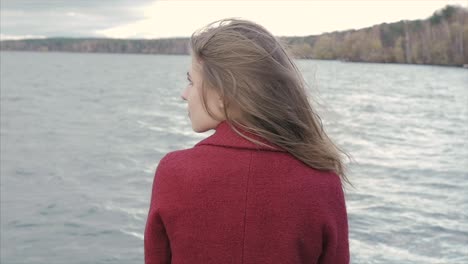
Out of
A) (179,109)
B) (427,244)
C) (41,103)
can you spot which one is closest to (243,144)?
(427,244)

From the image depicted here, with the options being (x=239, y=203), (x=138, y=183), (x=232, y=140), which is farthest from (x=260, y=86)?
(x=138, y=183)

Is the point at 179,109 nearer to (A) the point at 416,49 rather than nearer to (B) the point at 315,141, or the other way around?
(B) the point at 315,141

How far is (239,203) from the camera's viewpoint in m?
1.70

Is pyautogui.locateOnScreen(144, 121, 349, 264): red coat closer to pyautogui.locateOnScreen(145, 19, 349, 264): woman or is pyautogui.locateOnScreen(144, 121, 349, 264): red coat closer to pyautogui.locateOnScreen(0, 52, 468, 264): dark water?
pyautogui.locateOnScreen(145, 19, 349, 264): woman

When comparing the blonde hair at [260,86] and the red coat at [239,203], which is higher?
the blonde hair at [260,86]

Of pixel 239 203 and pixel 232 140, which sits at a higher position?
pixel 232 140

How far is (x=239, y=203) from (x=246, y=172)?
0.07 m

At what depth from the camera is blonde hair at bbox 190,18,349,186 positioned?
1729 millimetres

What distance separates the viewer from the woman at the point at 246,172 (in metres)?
1.70

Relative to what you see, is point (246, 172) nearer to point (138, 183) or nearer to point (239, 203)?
point (239, 203)

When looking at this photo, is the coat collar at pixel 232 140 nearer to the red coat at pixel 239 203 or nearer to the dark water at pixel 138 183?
the red coat at pixel 239 203

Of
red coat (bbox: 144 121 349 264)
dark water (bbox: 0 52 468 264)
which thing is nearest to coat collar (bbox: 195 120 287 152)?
red coat (bbox: 144 121 349 264)

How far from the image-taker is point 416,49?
104250 mm

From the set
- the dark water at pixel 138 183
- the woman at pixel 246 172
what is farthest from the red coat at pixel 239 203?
the dark water at pixel 138 183
